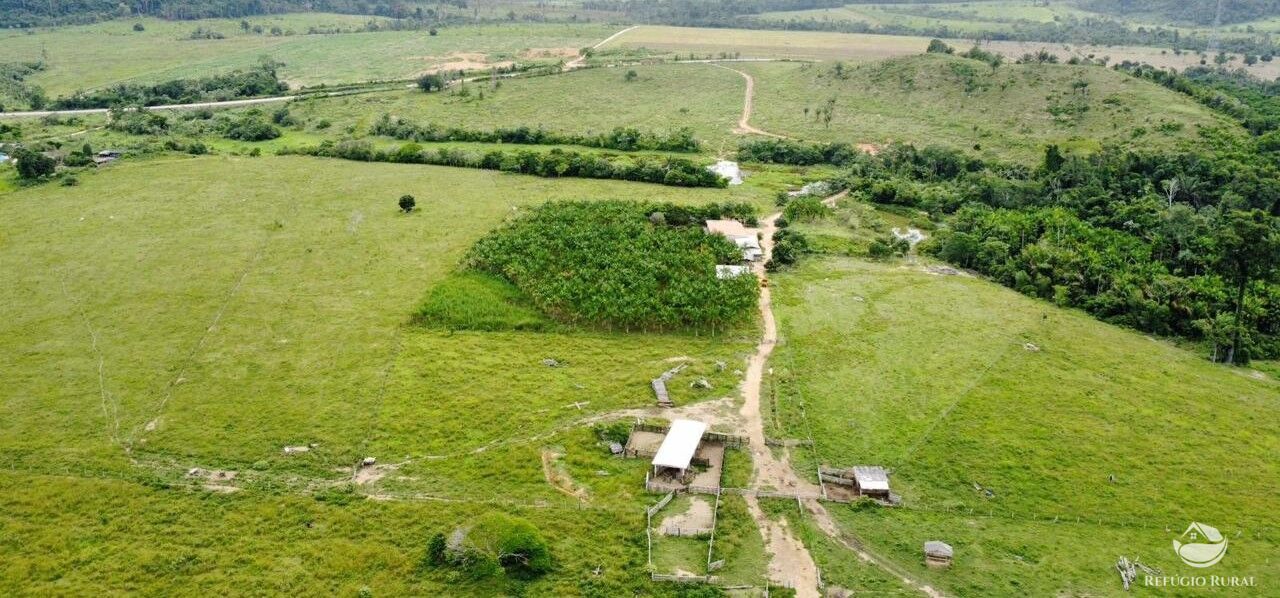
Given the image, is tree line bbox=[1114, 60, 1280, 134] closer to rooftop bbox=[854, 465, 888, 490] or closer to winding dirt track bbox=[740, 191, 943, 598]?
winding dirt track bbox=[740, 191, 943, 598]

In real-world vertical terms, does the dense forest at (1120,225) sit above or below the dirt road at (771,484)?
above

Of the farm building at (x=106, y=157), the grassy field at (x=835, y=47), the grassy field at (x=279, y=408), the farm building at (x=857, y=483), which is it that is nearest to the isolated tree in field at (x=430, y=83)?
the farm building at (x=106, y=157)

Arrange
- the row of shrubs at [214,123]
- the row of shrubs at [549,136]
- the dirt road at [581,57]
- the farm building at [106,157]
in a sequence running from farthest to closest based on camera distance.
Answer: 1. the dirt road at [581,57]
2. the row of shrubs at [214,123]
3. the row of shrubs at [549,136]
4. the farm building at [106,157]

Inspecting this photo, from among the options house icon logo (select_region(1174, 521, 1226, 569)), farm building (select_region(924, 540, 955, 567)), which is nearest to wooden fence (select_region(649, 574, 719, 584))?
farm building (select_region(924, 540, 955, 567))

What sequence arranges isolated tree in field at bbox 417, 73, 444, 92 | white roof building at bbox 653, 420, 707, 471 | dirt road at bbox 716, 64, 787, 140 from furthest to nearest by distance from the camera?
1. isolated tree in field at bbox 417, 73, 444, 92
2. dirt road at bbox 716, 64, 787, 140
3. white roof building at bbox 653, 420, 707, 471

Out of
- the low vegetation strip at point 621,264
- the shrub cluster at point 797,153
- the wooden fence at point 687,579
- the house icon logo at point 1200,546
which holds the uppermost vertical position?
the shrub cluster at point 797,153

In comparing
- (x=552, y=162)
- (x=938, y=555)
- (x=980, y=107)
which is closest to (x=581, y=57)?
(x=552, y=162)

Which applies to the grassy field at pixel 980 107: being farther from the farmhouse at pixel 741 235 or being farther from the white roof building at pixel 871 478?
the white roof building at pixel 871 478

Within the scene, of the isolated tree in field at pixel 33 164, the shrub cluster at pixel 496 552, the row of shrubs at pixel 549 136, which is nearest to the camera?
the shrub cluster at pixel 496 552
